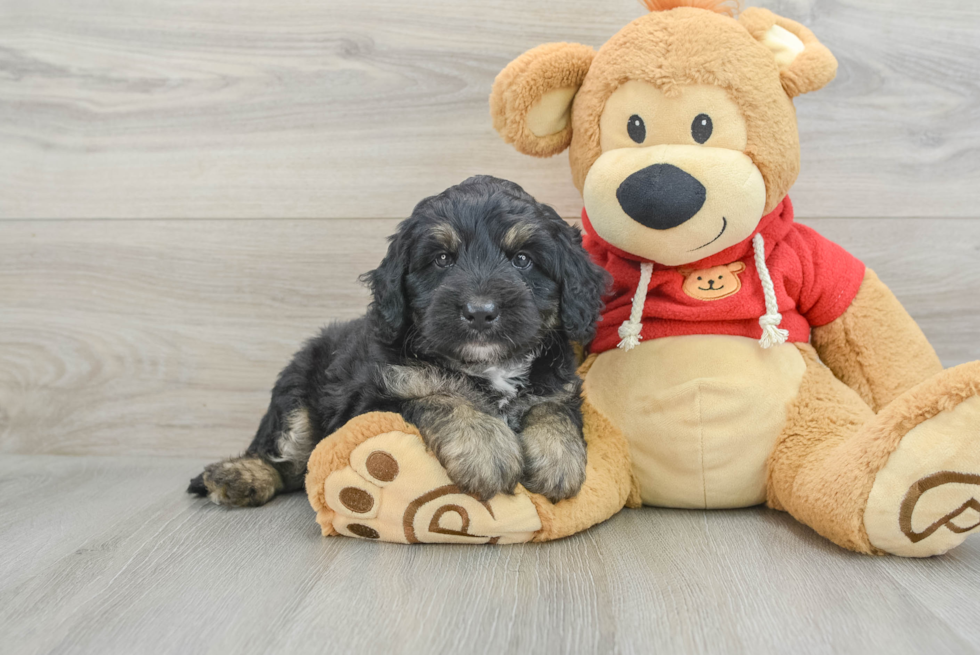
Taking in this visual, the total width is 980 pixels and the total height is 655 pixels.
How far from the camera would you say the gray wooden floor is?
52.4 inches

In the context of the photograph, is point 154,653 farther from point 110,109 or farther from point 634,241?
point 110,109

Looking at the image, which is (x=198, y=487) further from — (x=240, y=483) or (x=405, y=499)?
(x=405, y=499)

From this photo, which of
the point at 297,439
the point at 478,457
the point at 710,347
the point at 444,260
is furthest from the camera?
the point at 297,439

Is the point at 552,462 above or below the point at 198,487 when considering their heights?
above

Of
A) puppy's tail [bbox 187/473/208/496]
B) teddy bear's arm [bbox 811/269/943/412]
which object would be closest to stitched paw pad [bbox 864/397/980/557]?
teddy bear's arm [bbox 811/269/943/412]

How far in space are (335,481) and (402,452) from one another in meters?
0.19

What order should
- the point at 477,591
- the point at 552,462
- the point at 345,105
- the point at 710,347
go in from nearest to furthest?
the point at 477,591 → the point at 552,462 → the point at 710,347 → the point at 345,105

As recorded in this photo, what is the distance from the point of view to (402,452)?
1692 millimetres

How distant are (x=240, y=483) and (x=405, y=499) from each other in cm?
74

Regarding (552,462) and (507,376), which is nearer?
(552,462)

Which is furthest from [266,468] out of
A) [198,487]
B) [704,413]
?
[704,413]

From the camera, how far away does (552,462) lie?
1.77 metres

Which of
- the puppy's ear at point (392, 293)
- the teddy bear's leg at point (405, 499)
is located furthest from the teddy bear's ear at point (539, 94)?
the teddy bear's leg at point (405, 499)

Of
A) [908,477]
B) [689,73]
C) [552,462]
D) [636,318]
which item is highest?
[689,73]
